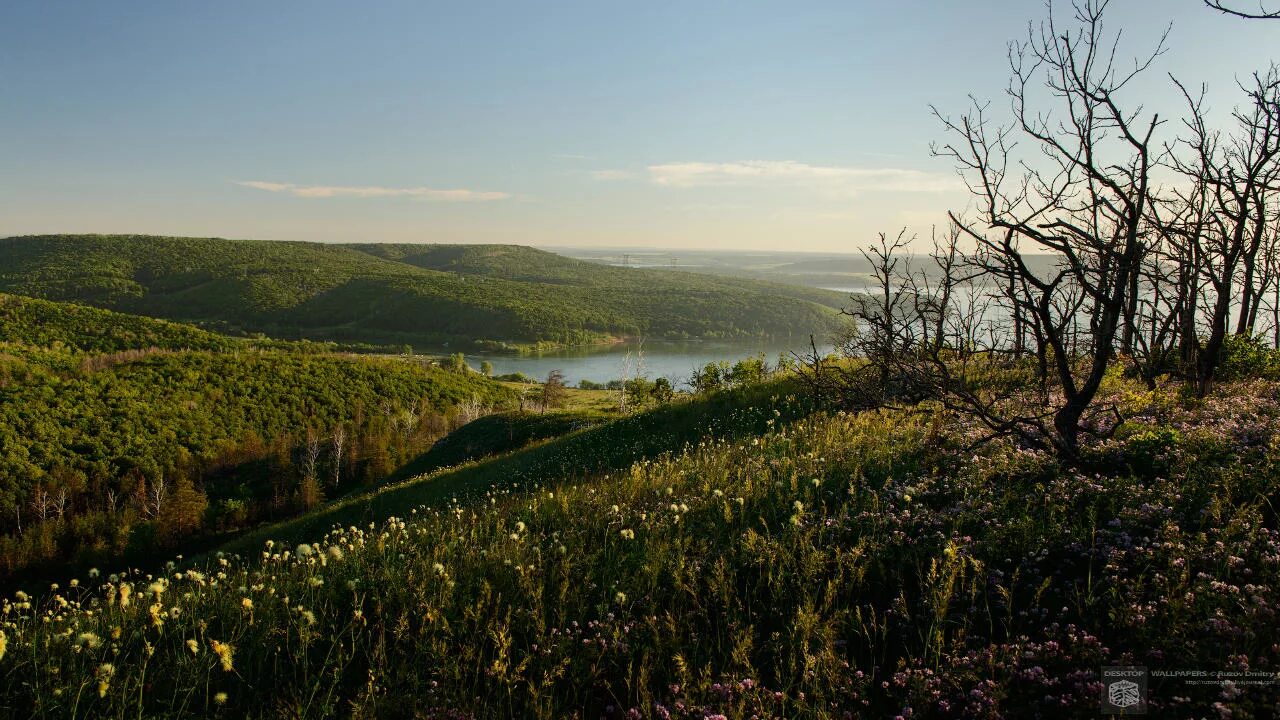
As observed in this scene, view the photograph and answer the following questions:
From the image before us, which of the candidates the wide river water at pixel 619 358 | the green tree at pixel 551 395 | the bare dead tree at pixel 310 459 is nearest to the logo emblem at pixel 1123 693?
the bare dead tree at pixel 310 459

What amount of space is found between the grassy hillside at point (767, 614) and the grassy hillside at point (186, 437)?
45240mm

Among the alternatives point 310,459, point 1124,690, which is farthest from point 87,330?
point 1124,690

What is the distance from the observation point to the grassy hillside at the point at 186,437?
4353 centimetres

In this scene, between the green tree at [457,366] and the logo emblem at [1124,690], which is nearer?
the logo emblem at [1124,690]

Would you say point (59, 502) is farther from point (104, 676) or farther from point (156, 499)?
point (104, 676)

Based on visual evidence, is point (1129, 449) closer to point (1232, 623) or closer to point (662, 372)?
point (1232, 623)

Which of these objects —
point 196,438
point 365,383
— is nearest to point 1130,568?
point 196,438

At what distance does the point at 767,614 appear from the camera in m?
3.81

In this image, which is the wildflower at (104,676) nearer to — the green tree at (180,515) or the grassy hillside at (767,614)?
the grassy hillside at (767,614)

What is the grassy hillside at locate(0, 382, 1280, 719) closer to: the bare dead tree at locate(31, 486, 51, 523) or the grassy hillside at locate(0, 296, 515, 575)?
the grassy hillside at locate(0, 296, 515, 575)

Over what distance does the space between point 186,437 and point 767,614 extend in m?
78.1

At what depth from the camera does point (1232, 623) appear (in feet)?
9.91

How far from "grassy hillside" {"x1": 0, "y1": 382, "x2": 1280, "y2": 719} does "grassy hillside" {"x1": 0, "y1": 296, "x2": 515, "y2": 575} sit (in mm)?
45240

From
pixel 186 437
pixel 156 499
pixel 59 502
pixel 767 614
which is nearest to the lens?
pixel 767 614
